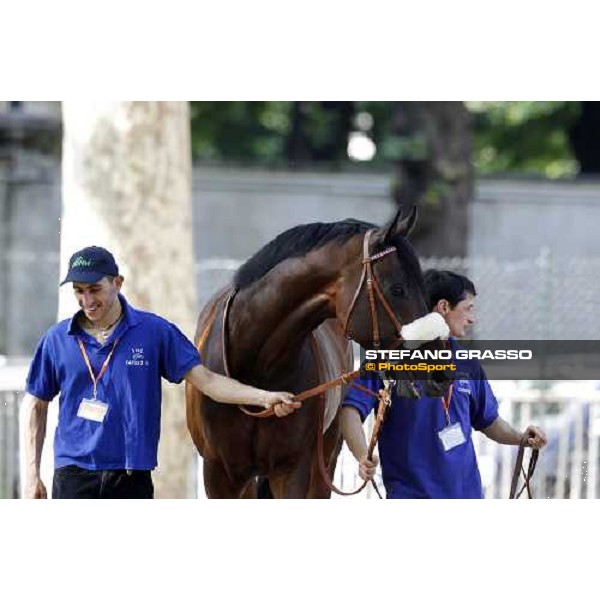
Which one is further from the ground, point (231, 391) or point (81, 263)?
point (81, 263)

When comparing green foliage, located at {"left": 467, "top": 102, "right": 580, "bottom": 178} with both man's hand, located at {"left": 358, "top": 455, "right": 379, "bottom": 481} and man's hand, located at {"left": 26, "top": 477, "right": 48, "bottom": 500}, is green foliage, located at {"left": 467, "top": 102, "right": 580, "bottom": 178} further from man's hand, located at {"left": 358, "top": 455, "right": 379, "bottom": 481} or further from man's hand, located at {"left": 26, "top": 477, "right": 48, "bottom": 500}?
man's hand, located at {"left": 26, "top": 477, "right": 48, "bottom": 500}

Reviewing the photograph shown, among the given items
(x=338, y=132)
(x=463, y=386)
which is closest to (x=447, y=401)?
(x=463, y=386)

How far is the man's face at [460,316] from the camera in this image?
5.16 m

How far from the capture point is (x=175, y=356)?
16.7 ft

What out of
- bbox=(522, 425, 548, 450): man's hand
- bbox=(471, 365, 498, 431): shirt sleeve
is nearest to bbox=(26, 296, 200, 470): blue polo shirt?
bbox=(471, 365, 498, 431): shirt sleeve

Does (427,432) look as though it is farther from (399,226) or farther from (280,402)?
(399,226)

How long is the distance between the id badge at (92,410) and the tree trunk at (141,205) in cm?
148

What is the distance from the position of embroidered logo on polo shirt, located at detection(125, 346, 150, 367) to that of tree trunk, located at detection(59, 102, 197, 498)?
145 cm

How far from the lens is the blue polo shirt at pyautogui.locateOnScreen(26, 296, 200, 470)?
→ 16.3 feet

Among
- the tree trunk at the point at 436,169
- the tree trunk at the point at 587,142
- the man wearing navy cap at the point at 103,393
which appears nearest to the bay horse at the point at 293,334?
the man wearing navy cap at the point at 103,393

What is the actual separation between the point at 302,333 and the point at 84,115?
7.43ft

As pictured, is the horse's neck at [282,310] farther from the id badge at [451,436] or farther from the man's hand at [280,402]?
the id badge at [451,436]

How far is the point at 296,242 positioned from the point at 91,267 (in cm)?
83
